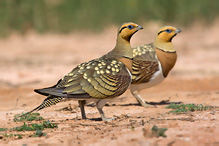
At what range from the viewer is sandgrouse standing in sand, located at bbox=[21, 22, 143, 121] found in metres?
6.59

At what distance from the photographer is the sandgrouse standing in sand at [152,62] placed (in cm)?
878

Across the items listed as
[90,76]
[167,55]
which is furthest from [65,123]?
[167,55]

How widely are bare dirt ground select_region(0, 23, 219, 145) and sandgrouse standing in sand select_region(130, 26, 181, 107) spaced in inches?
21.0

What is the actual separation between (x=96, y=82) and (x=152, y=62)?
2319 mm

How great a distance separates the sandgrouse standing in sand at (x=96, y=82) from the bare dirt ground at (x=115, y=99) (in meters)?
0.45

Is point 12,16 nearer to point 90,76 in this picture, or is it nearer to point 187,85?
point 187,85

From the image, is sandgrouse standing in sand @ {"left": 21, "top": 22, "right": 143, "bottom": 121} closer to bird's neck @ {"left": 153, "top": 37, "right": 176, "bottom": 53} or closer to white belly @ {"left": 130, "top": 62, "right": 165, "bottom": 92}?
white belly @ {"left": 130, "top": 62, "right": 165, "bottom": 92}

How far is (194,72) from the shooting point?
14531 millimetres

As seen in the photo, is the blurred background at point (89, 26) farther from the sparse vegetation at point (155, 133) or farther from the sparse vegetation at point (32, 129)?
the sparse vegetation at point (155, 133)

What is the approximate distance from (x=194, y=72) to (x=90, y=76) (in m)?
8.29

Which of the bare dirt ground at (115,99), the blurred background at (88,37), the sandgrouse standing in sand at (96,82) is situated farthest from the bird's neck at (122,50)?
the blurred background at (88,37)

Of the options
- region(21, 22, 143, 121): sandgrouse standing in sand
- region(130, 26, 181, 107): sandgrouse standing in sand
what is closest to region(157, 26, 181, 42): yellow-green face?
region(130, 26, 181, 107): sandgrouse standing in sand

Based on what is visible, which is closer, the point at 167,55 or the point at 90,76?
the point at 90,76

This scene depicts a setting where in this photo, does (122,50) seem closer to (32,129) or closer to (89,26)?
(32,129)
